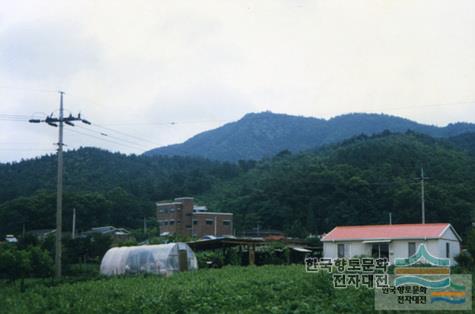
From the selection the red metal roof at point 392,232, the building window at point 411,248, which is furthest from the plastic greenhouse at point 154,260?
the building window at point 411,248

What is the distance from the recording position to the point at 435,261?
27.0 meters

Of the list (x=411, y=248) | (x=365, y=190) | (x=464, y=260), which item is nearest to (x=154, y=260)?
(x=411, y=248)

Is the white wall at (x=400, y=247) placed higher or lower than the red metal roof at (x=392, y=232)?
lower

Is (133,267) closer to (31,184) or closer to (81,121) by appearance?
(81,121)

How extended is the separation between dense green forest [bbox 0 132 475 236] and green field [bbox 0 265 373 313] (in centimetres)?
3197

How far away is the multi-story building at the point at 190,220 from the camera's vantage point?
60.0 metres

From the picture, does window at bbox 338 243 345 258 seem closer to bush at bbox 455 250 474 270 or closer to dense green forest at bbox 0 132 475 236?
bush at bbox 455 250 474 270

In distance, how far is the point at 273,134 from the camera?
13375cm

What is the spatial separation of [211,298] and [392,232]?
60.3 ft

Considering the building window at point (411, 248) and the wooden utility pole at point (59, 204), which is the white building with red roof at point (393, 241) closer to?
the building window at point (411, 248)

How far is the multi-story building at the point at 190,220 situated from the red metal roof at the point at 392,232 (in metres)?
27.8

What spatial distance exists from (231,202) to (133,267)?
38735 millimetres

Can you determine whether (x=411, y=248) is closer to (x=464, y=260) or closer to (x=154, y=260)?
(x=464, y=260)

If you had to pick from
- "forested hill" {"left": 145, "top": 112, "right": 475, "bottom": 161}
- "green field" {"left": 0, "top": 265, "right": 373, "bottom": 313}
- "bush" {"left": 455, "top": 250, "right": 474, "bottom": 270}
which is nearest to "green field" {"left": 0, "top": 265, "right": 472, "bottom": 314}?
"green field" {"left": 0, "top": 265, "right": 373, "bottom": 313}
